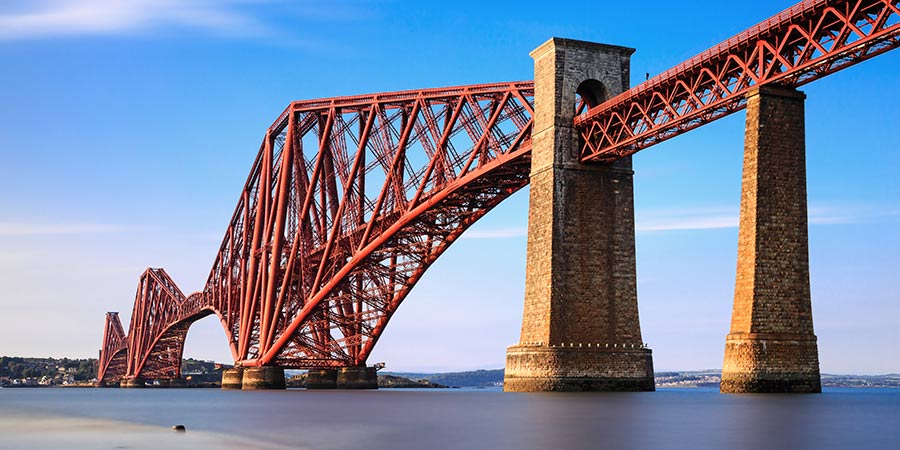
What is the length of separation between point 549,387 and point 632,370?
440 cm

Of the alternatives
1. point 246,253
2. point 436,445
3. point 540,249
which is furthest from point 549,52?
point 246,253

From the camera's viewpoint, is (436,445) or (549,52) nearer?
(436,445)

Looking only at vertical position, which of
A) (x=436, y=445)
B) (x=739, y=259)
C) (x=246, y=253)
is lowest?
(x=436, y=445)

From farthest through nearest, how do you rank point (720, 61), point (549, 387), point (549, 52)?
point (549, 52) → point (549, 387) → point (720, 61)

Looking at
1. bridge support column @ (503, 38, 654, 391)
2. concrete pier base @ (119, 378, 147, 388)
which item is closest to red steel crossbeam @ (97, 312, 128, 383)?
concrete pier base @ (119, 378, 147, 388)

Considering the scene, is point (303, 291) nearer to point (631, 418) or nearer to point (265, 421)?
point (265, 421)

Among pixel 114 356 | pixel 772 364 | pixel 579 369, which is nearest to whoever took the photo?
pixel 772 364

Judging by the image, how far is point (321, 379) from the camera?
276 feet

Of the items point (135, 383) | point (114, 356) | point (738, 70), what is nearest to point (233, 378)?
point (738, 70)

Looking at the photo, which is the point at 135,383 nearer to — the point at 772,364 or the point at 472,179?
the point at 472,179

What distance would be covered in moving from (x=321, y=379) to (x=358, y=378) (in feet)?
11.5

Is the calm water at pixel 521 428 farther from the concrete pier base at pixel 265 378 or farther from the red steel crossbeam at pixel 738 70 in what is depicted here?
the concrete pier base at pixel 265 378

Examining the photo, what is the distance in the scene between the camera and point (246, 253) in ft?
305

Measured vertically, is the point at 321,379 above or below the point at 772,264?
below
